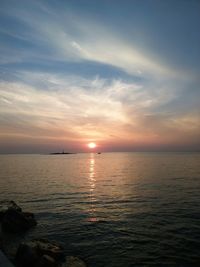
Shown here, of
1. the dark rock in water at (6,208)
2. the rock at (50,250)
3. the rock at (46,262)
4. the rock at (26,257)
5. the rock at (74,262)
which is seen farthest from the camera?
the dark rock in water at (6,208)

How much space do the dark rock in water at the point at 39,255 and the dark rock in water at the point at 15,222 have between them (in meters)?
6.74

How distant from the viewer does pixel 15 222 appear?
23.2 meters

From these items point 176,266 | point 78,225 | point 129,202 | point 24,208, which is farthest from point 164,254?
point 24,208

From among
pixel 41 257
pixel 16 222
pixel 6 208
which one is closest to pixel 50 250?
pixel 41 257

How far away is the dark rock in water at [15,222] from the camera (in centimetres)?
2289

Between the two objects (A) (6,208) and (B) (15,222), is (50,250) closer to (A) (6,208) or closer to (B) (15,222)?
(B) (15,222)

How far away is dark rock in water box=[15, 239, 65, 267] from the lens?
14781 mm

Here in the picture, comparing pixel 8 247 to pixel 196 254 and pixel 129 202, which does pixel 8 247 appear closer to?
pixel 196 254

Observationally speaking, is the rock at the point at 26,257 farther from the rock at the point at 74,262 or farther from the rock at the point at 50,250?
the rock at the point at 74,262

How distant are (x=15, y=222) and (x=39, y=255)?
870cm

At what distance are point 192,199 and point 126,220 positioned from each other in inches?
587

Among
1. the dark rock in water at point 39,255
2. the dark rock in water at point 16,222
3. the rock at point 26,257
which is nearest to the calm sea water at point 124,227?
the dark rock in water at point 16,222

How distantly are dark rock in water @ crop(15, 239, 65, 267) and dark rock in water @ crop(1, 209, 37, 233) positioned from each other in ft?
22.1

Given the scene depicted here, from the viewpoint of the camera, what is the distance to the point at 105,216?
28516 mm
